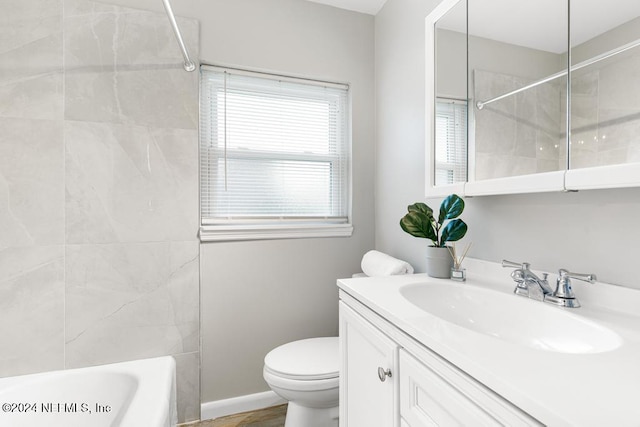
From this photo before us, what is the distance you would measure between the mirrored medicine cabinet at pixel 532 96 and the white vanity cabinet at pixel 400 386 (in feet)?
1.86

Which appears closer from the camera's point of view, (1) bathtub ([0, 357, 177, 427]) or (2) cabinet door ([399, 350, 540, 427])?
(2) cabinet door ([399, 350, 540, 427])

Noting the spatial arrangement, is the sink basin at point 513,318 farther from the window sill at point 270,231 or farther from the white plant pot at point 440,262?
the window sill at point 270,231

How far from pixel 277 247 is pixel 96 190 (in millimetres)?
942

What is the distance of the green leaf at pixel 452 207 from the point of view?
1.11 metres

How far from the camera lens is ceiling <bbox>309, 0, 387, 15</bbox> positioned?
1845 mm

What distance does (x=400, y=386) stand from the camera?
76 centimetres

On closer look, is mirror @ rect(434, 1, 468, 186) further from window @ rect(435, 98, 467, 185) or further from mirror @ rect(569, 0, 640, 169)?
mirror @ rect(569, 0, 640, 169)

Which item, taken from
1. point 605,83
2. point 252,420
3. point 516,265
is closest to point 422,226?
point 516,265

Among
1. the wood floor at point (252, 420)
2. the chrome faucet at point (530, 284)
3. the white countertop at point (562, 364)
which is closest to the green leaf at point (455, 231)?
the chrome faucet at point (530, 284)

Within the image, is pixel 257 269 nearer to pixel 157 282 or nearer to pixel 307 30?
pixel 157 282

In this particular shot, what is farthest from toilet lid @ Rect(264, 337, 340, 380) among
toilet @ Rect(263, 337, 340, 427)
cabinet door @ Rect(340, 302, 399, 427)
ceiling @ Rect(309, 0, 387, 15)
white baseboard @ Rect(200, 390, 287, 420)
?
ceiling @ Rect(309, 0, 387, 15)

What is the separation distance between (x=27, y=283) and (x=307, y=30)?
6.41 ft

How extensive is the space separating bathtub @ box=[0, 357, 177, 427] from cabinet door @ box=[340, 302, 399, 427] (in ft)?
2.13

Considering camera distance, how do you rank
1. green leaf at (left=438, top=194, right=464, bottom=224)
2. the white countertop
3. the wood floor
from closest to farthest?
the white countertop
green leaf at (left=438, top=194, right=464, bottom=224)
the wood floor
